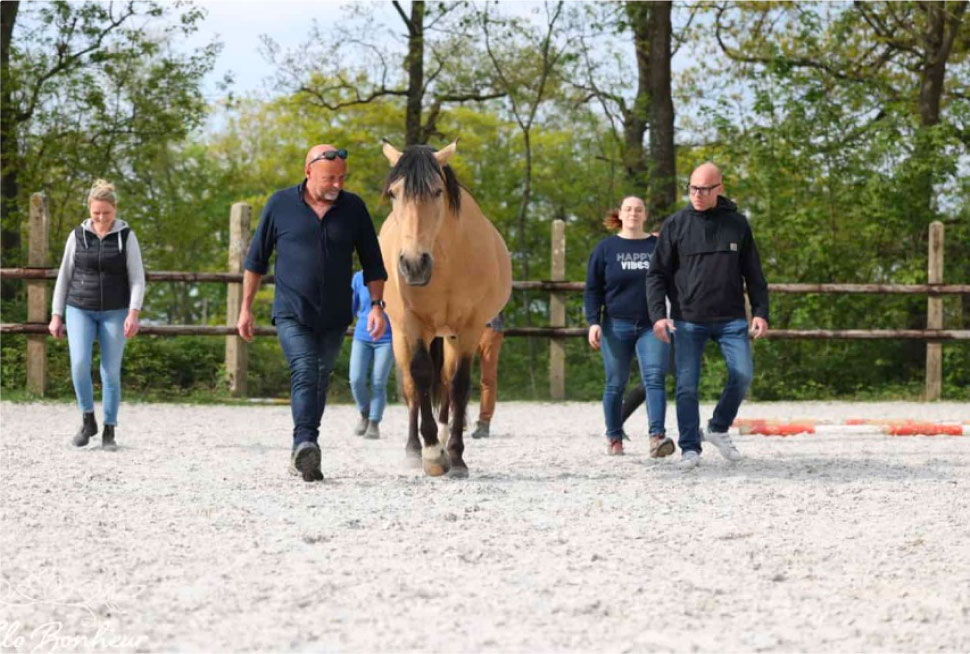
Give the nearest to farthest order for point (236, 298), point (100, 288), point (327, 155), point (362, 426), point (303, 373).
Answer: point (303, 373) → point (327, 155) → point (100, 288) → point (362, 426) → point (236, 298)

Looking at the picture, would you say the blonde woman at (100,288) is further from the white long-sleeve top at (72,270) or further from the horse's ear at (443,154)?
the horse's ear at (443,154)

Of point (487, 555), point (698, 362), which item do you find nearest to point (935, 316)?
point (698, 362)

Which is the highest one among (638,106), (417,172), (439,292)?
(638,106)

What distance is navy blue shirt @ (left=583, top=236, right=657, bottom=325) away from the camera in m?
7.89

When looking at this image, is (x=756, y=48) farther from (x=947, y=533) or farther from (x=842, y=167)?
(x=947, y=533)

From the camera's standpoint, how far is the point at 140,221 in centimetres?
2206

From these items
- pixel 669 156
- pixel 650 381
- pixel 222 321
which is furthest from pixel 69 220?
pixel 650 381

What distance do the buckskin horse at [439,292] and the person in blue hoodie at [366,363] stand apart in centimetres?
226

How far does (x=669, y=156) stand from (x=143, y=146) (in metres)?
8.13

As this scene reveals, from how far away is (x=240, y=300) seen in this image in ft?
49.5

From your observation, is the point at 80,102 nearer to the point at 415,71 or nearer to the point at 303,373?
the point at 415,71

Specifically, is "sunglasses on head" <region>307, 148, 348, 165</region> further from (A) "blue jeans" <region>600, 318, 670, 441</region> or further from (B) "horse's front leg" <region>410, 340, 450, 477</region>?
(A) "blue jeans" <region>600, 318, 670, 441</region>

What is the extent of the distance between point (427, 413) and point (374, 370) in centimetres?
316

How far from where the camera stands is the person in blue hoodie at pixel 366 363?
9812 mm
